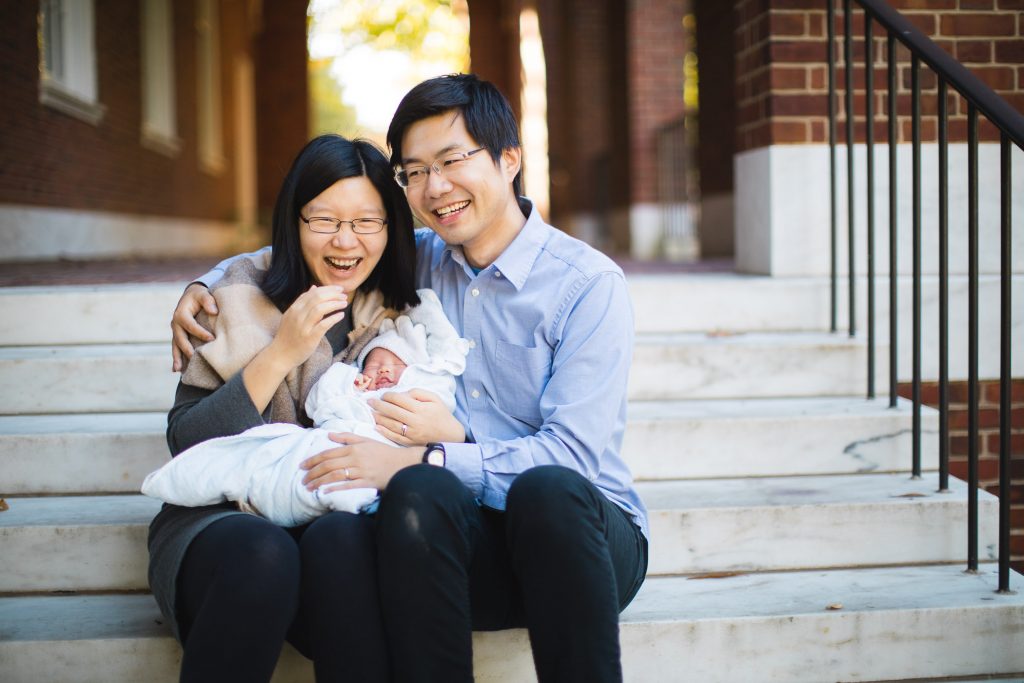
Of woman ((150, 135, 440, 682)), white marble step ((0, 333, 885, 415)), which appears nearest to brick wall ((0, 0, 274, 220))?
white marble step ((0, 333, 885, 415))

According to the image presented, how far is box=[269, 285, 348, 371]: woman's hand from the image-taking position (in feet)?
6.51

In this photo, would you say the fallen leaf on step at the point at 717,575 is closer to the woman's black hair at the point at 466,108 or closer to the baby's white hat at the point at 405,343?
the baby's white hat at the point at 405,343

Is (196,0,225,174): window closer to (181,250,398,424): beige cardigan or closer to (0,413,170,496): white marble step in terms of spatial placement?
(0,413,170,496): white marble step

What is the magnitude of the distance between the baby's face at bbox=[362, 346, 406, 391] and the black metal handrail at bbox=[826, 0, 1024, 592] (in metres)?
1.51

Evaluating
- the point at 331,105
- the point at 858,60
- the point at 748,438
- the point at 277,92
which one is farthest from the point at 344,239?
the point at 331,105

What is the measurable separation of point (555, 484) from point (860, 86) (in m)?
2.52

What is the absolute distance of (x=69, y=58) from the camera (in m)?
7.90

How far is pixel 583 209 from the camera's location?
13.4 meters

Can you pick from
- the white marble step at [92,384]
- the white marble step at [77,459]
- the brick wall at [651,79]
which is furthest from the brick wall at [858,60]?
the brick wall at [651,79]

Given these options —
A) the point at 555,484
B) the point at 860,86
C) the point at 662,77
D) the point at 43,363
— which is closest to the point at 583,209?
the point at 662,77

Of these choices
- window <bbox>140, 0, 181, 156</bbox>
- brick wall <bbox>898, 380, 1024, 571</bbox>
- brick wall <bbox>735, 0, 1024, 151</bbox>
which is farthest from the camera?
window <bbox>140, 0, 181, 156</bbox>

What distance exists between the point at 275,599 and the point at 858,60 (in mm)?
3058

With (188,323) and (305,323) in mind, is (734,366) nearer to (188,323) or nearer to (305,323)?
(305,323)

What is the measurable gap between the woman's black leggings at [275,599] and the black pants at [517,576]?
0.17ft
